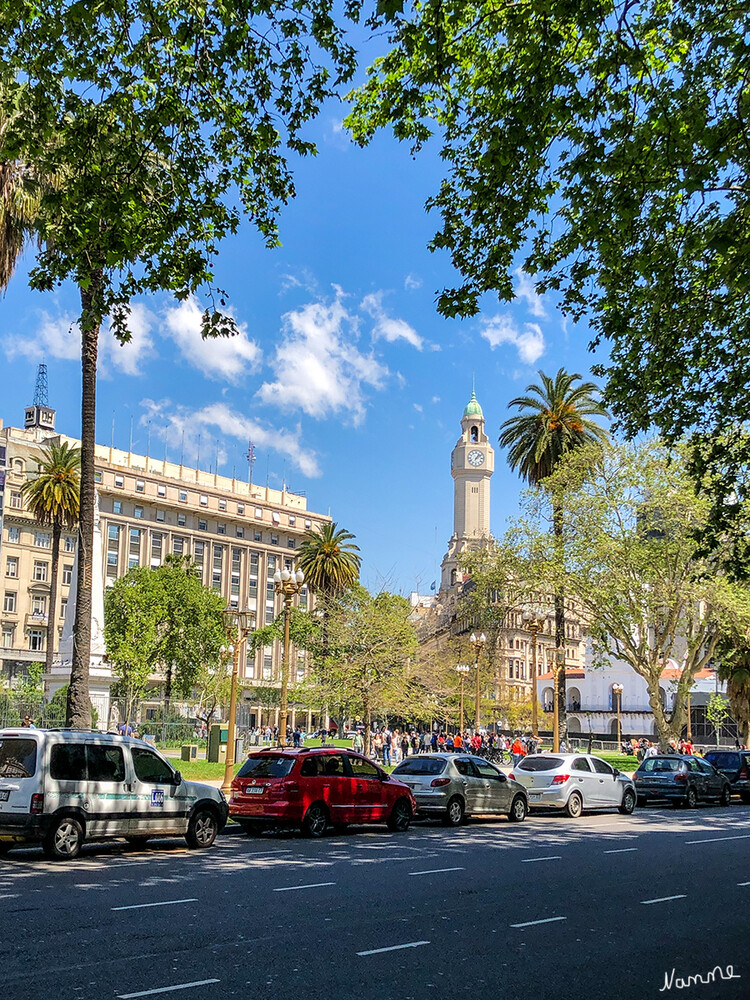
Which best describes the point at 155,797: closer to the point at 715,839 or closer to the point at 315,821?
the point at 315,821

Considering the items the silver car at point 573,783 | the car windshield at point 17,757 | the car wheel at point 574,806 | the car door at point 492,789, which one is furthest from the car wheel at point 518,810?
the car windshield at point 17,757

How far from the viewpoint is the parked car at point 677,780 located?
30.9 m

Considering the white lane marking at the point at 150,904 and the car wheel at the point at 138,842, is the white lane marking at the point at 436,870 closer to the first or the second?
the white lane marking at the point at 150,904

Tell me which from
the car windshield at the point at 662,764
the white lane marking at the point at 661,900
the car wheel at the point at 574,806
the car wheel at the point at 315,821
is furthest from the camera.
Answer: the car windshield at the point at 662,764

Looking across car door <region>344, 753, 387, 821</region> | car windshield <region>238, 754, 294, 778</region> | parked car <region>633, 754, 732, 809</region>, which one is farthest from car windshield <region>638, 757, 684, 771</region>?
car windshield <region>238, 754, 294, 778</region>

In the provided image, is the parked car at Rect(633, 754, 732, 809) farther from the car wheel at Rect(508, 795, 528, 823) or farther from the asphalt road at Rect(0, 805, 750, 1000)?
the asphalt road at Rect(0, 805, 750, 1000)

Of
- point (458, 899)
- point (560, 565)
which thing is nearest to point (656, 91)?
point (458, 899)

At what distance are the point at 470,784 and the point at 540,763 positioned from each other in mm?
4357

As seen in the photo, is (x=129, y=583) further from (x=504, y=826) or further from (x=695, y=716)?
(x=504, y=826)

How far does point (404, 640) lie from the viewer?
45219 millimetres

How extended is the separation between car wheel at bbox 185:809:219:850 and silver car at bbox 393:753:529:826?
671 centimetres

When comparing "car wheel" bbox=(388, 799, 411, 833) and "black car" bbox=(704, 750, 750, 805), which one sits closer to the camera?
"car wheel" bbox=(388, 799, 411, 833)

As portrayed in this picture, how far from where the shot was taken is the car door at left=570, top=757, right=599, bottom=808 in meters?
26.1

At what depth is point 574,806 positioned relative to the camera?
2609 cm
